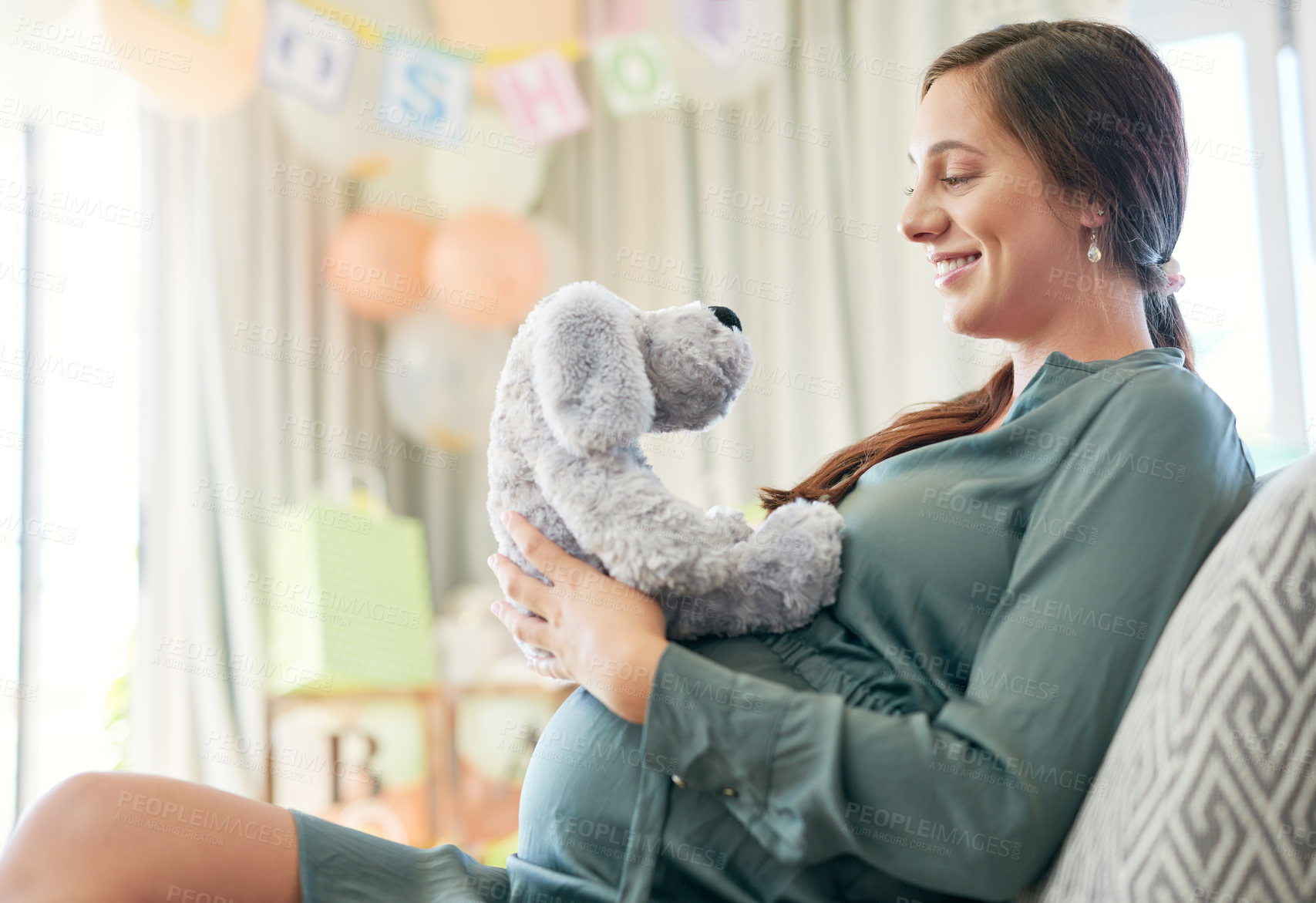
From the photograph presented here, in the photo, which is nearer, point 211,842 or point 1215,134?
point 211,842

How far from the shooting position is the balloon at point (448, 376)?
8.54ft

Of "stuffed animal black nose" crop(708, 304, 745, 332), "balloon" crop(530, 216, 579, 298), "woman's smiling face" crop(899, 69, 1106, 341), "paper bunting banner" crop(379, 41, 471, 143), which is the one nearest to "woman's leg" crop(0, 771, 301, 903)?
"stuffed animal black nose" crop(708, 304, 745, 332)

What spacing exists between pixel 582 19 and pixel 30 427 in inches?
67.9

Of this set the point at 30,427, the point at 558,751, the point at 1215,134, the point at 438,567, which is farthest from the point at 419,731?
the point at 1215,134

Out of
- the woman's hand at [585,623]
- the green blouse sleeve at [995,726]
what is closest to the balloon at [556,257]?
the woman's hand at [585,623]

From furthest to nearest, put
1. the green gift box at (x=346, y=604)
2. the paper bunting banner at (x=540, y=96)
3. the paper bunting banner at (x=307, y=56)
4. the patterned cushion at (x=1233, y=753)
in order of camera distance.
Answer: the paper bunting banner at (x=540, y=96) < the paper bunting banner at (x=307, y=56) < the green gift box at (x=346, y=604) < the patterned cushion at (x=1233, y=753)

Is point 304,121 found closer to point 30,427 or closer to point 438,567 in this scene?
point 30,427

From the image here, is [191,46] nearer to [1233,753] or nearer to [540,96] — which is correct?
[540,96]

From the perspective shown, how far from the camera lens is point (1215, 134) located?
2492 millimetres

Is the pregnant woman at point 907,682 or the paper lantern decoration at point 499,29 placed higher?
the paper lantern decoration at point 499,29

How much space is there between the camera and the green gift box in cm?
240

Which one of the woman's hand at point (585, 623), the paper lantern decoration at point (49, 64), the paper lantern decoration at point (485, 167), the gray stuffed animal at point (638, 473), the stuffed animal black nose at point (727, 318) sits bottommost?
the woman's hand at point (585, 623)

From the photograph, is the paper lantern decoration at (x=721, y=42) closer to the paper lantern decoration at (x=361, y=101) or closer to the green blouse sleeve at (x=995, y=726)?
the paper lantern decoration at (x=361, y=101)

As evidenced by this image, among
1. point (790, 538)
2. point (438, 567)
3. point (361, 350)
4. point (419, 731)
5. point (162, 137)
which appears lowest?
point (419, 731)
